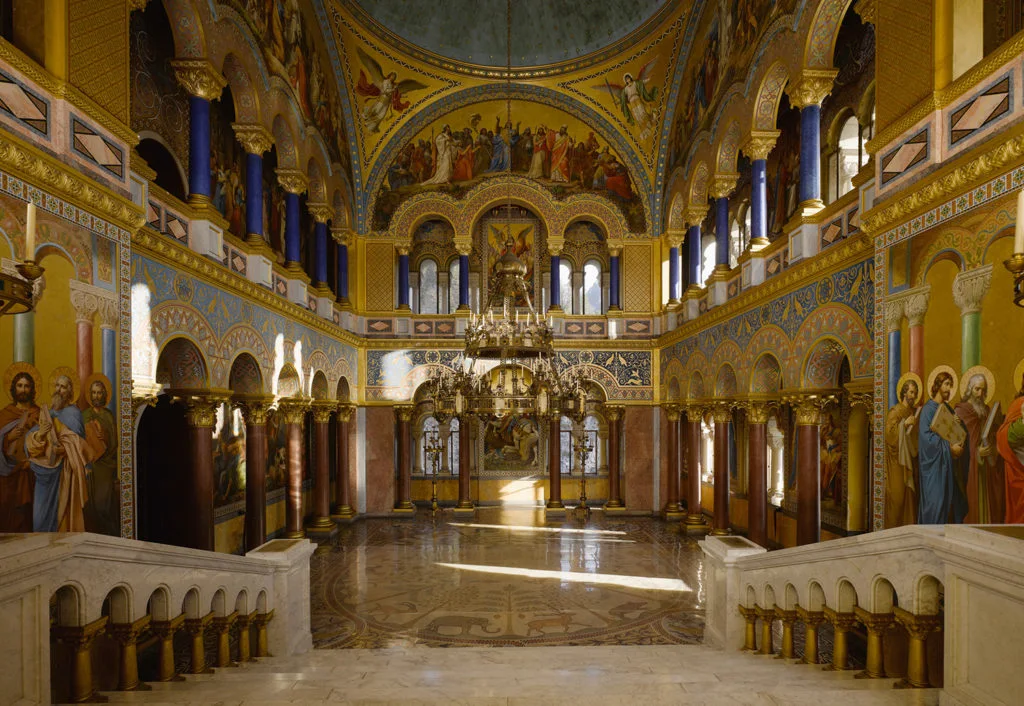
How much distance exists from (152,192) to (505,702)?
7.67 meters

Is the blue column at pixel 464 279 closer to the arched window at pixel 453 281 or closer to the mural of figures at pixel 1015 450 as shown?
the arched window at pixel 453 281

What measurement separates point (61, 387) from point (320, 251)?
10642 mm

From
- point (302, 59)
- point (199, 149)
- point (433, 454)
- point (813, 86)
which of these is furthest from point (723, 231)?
point (433, 454)

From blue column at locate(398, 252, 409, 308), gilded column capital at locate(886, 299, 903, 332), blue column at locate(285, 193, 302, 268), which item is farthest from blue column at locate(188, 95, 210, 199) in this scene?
gilded column capital at locate(886, 299, 903, 332)

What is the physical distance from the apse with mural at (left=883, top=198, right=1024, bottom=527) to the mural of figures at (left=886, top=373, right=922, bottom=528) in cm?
1

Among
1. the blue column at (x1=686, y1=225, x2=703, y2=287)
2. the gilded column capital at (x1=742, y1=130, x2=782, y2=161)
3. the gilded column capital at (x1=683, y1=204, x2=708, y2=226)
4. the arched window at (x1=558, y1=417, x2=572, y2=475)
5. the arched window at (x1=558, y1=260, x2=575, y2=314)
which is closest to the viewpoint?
the gilded column capital at (x1=742, y1=130, x2=782, y2=161)

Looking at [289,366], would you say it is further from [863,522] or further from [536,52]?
[863,522]

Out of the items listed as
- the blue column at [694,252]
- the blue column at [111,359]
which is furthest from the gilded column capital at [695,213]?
the blue column at [111,359]

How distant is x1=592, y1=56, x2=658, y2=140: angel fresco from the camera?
1708 centimetres

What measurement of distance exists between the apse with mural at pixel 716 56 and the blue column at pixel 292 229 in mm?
9935

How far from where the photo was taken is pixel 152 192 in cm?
802

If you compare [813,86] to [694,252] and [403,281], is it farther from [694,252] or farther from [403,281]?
[403,281]

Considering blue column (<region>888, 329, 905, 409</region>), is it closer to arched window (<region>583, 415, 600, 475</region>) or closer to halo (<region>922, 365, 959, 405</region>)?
halo (<region>922, 365, 959, 405</region>)

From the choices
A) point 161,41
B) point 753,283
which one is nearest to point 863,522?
point 753,283
